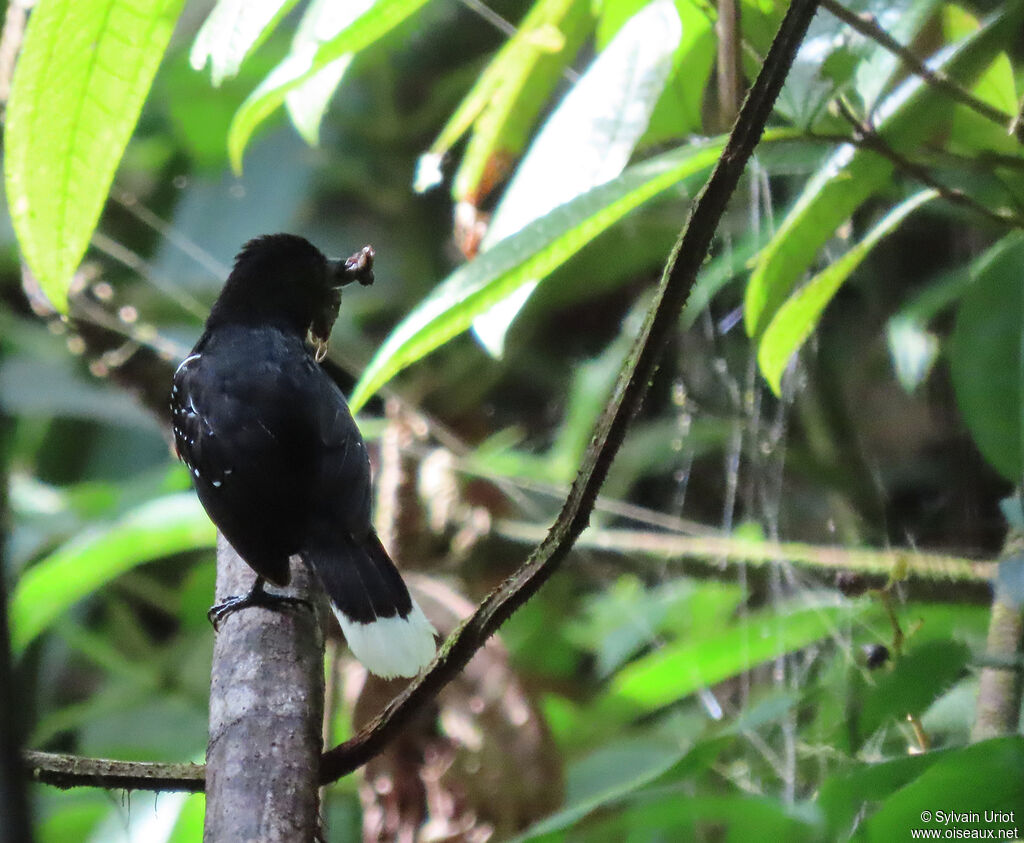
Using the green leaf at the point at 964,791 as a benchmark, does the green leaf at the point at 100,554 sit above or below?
above

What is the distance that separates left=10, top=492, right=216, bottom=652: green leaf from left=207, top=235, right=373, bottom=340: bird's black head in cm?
46

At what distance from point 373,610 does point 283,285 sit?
3.49ft

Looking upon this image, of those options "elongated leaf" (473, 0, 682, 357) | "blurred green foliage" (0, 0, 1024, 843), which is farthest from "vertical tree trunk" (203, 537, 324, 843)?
"elongated leaf" (473, 0, 682, 357)

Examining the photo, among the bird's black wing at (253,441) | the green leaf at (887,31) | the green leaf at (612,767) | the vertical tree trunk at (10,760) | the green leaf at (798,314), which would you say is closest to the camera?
the vertical tree trunk at (10,760)

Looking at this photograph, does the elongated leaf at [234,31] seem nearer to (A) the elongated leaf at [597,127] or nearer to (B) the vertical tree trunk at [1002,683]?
(A) the elongated leaf at [597,127]

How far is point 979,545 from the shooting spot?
344 cm

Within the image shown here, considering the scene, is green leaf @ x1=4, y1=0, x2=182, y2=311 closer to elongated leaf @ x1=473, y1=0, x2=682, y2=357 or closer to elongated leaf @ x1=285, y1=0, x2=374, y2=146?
elongated leaf @ x1=285, y1=0, x2=374, y2=146

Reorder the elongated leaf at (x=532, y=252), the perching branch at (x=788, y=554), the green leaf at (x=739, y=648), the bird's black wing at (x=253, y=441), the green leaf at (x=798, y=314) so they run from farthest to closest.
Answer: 1. the perching branch at (x=788, y=554)
2. the green leaf at (x=739, y=648)
3. the bird's black wing at (x=253, y=441)
4. the green leaf at (x=798, y=314)
5. the elongated leaf at (x=532, y=252)

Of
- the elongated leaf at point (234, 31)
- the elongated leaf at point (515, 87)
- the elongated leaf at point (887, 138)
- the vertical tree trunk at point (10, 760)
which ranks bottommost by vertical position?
the vertical tree trunk at point (10, 760)

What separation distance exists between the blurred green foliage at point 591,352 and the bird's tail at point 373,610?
0.37 metres

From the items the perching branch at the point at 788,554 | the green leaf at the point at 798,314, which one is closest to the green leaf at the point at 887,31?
the green leaf at the point at 798,314

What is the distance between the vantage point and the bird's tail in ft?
5.78

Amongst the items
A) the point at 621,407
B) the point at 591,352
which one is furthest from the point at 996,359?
the point at 591,352

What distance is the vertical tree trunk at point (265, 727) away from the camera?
3.73ft
